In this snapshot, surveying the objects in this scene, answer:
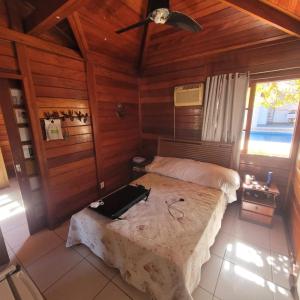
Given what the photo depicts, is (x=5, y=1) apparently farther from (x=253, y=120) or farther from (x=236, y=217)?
(x=236, y=217)

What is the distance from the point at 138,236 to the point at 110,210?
0.47 m

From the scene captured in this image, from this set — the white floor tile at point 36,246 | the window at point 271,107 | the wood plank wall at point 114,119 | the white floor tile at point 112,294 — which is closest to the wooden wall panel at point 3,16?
the wood plank wall at point 114,119

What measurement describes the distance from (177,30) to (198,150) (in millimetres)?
1960

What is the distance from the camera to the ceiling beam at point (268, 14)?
4.71 feet

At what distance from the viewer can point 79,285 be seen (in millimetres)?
1594

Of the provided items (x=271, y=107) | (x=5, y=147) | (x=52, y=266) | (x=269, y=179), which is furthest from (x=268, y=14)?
(x=5, y=147)

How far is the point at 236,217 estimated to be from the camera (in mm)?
2533

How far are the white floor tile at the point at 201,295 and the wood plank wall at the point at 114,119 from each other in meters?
2.13

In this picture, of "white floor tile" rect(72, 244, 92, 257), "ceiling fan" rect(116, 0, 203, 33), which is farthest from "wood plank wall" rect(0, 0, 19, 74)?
"white floor tile" rect(72, 244, 92, 257)

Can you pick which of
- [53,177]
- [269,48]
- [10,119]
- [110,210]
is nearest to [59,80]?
[10,119]

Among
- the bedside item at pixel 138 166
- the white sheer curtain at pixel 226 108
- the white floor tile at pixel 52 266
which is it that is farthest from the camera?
the bedside item at pixel 138 166

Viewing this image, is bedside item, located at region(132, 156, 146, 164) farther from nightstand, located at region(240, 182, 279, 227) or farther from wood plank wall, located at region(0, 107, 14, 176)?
wood plank wall, located at region(0, 107, 14, 176)

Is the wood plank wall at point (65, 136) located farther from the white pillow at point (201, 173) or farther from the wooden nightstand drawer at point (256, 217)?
the wooden nightstand drawer at point (256, 217)

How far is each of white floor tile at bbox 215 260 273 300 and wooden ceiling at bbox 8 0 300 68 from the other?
2518mm
